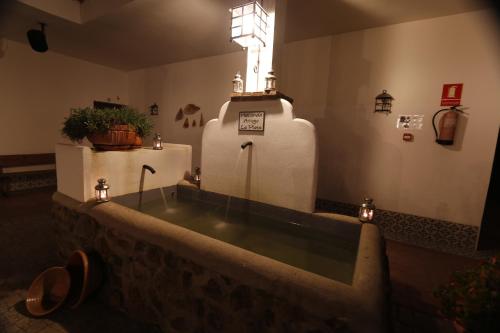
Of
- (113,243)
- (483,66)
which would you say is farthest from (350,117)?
(113,243)

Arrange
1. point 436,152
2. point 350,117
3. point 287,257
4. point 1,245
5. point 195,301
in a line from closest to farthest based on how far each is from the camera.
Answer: point 195,301
point 287,257
point 1,245
point 436,152
point 350,117

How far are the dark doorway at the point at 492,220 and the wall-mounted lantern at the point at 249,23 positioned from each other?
12.3ft

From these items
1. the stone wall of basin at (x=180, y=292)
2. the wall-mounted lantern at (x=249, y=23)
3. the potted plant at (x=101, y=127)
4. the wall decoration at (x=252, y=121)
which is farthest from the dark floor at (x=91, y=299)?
the wall-mounted lantern at (x=249, y=23)

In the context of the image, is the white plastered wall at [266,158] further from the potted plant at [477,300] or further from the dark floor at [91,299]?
the dark floor at [91,299]

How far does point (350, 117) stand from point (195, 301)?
3.13 meters

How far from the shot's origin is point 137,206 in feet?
7.10

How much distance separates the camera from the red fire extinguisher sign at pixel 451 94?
8.95 feet

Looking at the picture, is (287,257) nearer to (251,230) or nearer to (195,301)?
(251,230)

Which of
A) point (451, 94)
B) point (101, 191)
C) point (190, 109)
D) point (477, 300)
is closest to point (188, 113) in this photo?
point (190, 109)

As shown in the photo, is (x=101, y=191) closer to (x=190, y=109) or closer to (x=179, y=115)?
(x=190, y=109)

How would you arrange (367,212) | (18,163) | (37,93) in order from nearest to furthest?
(367,212) < (18,163) < (37,93)

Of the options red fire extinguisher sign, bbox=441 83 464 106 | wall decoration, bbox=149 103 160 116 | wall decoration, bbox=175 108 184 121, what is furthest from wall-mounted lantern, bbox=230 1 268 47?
wall decoration, bbox=149 103 160 116

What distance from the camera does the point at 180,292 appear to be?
137 cm

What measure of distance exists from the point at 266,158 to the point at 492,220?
4.59m
